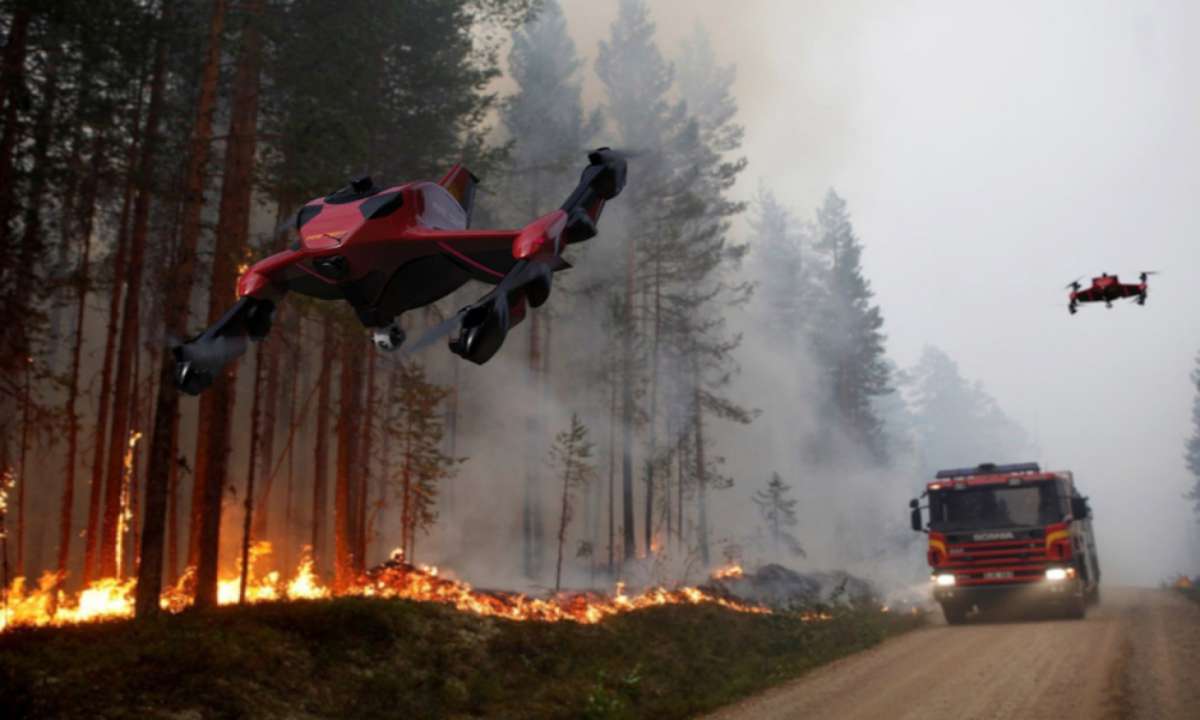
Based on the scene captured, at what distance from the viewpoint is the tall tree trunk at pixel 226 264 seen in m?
8.95

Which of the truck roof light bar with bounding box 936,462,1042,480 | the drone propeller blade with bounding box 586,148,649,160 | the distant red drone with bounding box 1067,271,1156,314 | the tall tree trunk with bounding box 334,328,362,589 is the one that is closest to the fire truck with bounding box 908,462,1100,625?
the truck roof light bar with bounding box 936,462,1042,480

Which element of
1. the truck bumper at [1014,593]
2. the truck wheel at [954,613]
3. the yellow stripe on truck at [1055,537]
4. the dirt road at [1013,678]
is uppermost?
the yellow stripe on truck at [1055,537]

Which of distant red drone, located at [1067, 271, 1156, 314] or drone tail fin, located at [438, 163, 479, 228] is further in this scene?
distant red drone, located at [1067, 271, 1156, 314]

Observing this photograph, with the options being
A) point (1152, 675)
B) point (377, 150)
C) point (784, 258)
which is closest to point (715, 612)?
point (1152, 675)

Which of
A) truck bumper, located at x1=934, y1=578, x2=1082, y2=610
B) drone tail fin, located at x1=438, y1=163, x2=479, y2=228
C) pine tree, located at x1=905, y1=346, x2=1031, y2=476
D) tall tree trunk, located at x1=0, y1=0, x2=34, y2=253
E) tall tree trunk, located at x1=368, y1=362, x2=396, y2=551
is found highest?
pine tree, located at x1=905, y1=346, x2=1031, y2=476

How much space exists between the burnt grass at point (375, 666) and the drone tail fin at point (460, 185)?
9288 mm

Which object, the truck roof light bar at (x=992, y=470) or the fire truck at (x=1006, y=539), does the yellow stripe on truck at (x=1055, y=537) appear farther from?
the truck roof light bar at (x=992, y=470)

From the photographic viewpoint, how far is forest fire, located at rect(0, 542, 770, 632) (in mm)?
15281

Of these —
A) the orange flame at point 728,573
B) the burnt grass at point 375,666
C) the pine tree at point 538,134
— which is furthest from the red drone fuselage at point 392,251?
the pine tree at point 538,134

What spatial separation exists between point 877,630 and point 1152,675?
30.7 feet

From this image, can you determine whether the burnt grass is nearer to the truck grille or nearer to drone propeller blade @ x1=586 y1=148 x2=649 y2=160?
the truck grille

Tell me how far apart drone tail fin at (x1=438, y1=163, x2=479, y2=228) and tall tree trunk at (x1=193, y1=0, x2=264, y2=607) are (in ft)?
21.7

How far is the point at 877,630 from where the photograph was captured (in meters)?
23.2

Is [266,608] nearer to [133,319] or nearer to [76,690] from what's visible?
[76,690]
